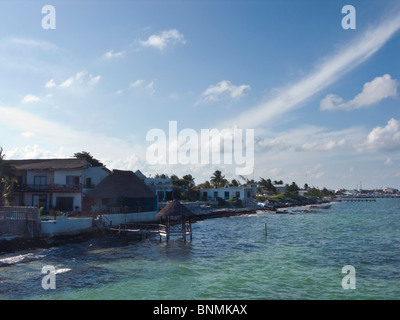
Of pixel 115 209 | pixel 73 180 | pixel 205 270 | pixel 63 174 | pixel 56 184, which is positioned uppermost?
pixel 63 174

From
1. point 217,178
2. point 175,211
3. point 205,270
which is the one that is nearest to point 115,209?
point 175,211

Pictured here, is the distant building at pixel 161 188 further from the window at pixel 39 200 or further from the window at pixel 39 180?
the window at pixel 39 200

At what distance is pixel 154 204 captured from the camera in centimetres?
4316

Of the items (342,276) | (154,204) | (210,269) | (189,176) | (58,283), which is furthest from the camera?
(189,176)

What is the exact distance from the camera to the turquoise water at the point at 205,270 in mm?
15500

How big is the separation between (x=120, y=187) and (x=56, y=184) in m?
7.28

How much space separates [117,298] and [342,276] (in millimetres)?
12592

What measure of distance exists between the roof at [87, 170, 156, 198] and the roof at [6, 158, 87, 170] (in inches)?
134

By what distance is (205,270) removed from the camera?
1970 centimetres

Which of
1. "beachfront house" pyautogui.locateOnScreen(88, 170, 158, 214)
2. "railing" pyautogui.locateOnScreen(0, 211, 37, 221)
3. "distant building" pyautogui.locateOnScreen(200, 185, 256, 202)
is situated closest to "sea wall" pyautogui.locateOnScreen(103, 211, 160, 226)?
"beachfront house" pyautogui.locateOnScreen(88, 170, 158, 214)

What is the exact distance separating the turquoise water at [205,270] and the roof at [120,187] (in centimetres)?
622

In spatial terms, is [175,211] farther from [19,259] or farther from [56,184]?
[56,184]
